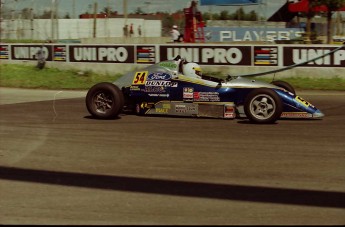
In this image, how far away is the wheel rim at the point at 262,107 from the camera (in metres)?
10.0

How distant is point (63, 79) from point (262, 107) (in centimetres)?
1192

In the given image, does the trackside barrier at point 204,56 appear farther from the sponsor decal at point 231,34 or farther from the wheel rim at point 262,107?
the sponsor decal at point 231,34

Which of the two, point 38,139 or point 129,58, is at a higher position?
point 129,58

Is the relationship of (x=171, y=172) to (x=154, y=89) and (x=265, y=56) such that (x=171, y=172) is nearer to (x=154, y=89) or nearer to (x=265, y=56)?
(x=154, y=89)

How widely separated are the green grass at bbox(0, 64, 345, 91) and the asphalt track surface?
7041 millimetres

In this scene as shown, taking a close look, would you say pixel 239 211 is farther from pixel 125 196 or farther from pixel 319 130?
pixel 319 130

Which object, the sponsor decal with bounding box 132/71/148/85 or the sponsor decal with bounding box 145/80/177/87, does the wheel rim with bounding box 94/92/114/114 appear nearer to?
the sponsor decal with bounding box 132/71/148/85

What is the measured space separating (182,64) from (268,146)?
3.45 m

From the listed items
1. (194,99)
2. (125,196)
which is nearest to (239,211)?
(125,196)

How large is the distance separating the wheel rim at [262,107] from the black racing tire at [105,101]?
8.51 ft

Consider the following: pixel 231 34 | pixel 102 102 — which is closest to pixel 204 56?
pixel 102 102

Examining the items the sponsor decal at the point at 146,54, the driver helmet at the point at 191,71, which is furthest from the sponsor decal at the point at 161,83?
the sponsor decal at the point at 146,54

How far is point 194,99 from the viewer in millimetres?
10727

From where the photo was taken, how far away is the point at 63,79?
67.5 feet
